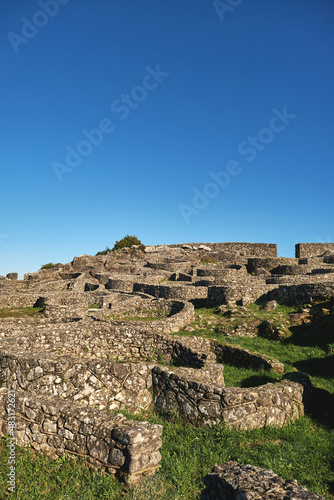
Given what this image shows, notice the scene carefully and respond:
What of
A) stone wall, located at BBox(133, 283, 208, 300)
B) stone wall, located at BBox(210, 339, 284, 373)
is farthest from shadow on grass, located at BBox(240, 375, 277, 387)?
stone wall, located at BBox(133, 283, 208, 300)

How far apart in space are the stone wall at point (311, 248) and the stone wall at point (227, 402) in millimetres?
48177

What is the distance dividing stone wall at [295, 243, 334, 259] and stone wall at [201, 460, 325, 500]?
170 ft

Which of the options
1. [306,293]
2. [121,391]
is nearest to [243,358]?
[121,391]

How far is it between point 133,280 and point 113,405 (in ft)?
84.9

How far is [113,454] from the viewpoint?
509cm

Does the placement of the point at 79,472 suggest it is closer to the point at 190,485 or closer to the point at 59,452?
the point at 59,452

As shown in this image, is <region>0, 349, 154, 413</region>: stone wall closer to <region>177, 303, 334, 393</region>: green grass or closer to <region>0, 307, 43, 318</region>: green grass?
<region>177, 303, 334, 393</region>: green grass

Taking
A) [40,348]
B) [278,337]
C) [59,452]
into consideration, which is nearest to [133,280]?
[278,337]

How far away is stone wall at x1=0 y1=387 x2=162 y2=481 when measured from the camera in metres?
4.97

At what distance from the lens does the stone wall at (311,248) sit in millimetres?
51656

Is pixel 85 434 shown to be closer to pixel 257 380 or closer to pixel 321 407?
pixel 321 407

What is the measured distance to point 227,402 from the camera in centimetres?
673

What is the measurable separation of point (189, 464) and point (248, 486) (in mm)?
1807

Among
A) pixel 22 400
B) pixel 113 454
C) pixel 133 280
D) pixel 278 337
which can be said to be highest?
pixel 133 280
